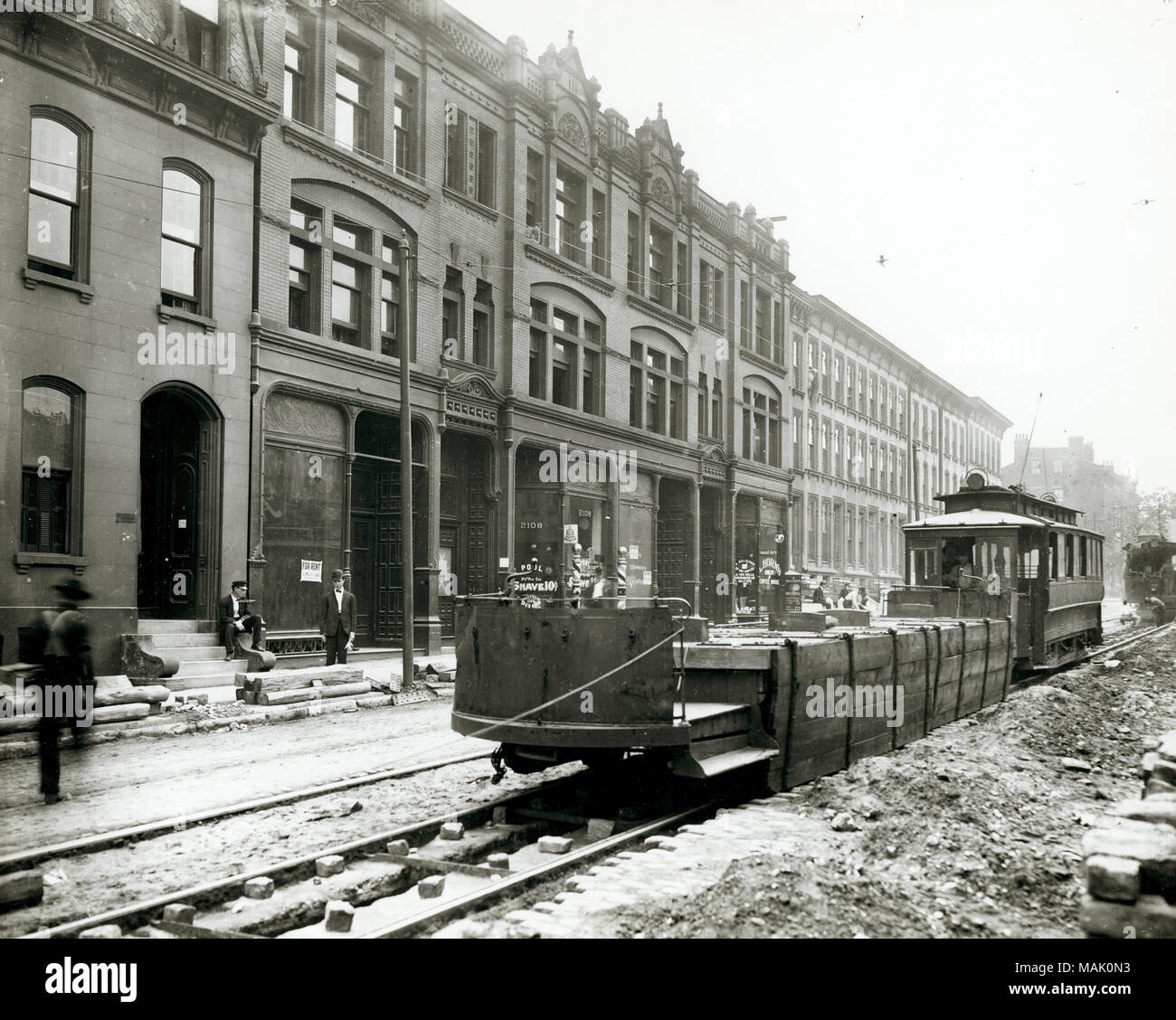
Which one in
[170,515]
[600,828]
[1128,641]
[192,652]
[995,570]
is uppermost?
[170,515]

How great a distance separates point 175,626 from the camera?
1587 centimetres

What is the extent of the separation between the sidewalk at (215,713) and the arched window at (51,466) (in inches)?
114

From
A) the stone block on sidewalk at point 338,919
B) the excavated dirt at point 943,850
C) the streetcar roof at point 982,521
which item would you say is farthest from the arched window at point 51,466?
Result: the streetcar roof at point 982,521

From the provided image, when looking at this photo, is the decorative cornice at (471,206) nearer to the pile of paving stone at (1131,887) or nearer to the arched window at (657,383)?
the arched window at (657,383)

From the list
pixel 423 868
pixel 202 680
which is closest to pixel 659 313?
pixel 202 680

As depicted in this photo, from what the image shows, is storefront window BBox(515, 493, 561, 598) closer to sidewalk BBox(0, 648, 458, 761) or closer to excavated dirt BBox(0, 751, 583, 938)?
sidewalk BBox(0, 648, 458, 761)

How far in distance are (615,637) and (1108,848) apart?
10.5 feet

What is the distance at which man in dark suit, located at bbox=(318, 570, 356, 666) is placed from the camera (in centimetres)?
1681

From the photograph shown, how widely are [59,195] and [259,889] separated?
41.3 feet

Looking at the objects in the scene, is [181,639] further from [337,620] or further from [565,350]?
[565,350]

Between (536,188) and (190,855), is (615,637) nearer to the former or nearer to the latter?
(190,855)

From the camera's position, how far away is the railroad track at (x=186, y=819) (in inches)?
242

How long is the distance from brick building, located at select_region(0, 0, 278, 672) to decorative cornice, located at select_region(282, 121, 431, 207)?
120cm

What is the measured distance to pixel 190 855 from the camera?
6.36 metres
